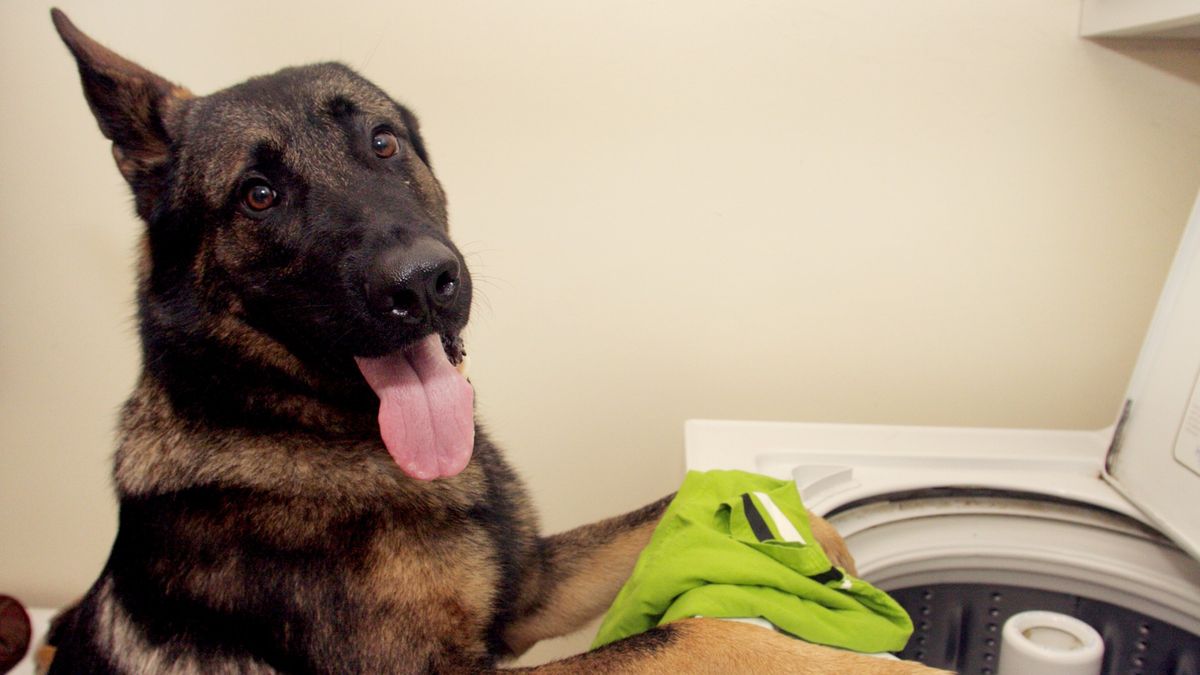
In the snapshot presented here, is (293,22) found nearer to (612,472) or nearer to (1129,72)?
Result: (612,472)

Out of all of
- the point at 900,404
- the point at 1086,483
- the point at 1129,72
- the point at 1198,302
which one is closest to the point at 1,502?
the point at 900,404

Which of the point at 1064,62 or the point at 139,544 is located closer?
the point at 139,544

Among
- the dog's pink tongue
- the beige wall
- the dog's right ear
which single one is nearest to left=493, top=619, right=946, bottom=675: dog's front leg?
the dog's pink tongue

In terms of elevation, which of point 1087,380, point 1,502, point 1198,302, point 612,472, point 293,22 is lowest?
point 1,502

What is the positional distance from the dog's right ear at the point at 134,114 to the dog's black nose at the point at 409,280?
423 mm

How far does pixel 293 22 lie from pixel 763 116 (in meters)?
1.11

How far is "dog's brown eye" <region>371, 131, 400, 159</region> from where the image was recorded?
127cm

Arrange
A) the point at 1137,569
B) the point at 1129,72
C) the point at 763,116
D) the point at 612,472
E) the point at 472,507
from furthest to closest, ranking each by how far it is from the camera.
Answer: the point at 612,472
the point at 763,116
the point at 1129,72
the point at 1137,569
the point at 472,507

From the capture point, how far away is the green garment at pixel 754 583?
1054 mm

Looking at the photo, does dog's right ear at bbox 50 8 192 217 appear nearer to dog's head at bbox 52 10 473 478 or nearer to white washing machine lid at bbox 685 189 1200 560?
dog's head at bbox 52 10 473 478

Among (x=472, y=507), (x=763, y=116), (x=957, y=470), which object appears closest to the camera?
(x=472, y=507)

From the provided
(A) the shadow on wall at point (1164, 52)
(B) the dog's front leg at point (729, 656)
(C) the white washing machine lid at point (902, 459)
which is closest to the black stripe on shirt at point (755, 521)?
(B) the dog's front leg at point (729, 656)

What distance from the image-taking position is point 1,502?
2.27m

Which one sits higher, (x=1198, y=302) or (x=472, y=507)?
(x=1198, y=302)
